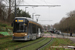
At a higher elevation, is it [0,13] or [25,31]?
[0,13]

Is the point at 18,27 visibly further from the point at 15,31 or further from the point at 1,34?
the point at 1,34

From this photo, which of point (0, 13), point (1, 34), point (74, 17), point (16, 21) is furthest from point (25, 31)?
point (0, 13)

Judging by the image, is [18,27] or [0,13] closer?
[18,27]

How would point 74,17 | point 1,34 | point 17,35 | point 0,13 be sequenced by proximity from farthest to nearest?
point 0,13 → point 74,17 → point 1,34 → point 17,35

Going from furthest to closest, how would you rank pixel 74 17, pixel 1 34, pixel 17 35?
1. pixel 74 17
2. pixel 1 34
3. pixel 17 35

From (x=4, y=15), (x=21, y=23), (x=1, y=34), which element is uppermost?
(x=4, y=15)

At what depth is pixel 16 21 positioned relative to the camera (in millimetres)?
19953

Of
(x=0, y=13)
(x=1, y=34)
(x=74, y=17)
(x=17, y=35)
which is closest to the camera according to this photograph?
(x=17, y=35)

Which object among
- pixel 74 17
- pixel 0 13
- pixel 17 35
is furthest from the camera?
pixel 0 13

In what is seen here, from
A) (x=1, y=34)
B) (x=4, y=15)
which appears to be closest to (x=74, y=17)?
(x=1, y=34)

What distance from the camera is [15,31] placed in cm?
1953

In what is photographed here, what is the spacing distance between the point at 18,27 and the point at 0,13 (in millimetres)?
30220

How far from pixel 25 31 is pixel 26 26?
2.62ft

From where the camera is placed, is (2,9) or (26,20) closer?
(26,20)
